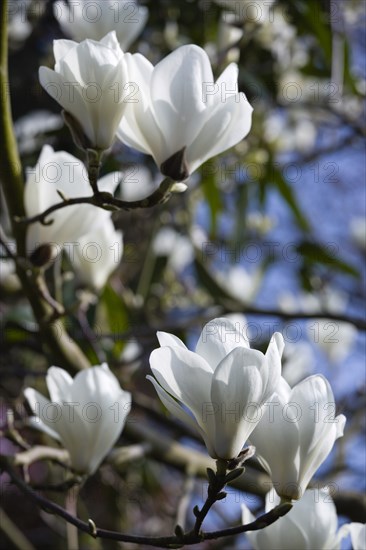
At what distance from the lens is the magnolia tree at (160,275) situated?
1.78 feet

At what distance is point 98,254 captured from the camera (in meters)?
0.97

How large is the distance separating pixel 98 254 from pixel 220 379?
491mm

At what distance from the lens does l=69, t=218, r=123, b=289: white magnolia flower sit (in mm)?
947

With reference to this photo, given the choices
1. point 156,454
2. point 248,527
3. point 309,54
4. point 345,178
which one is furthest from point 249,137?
point 345,178

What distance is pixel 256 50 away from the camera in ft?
5.51

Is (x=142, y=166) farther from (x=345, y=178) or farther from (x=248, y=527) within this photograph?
(x=345, y=178)

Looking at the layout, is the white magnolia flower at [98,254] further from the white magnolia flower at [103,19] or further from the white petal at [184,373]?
the white petal at [184,373]

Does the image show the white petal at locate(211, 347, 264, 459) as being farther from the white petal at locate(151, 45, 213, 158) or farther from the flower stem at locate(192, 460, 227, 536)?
the white petal at locate(151, 45, 213, 158)

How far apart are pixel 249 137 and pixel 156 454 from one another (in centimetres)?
94

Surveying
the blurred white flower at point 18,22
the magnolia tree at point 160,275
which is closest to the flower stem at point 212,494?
the magnolia tree at point 160,275

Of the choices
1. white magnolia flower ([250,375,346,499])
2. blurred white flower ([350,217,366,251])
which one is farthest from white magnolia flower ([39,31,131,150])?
blurred white flower ([350,217,366,251])

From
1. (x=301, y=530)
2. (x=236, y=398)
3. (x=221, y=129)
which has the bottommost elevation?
(x=301, y=530)

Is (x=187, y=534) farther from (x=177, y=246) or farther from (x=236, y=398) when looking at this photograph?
(x=177, y=246)

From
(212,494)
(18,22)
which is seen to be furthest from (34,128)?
(212,494)
